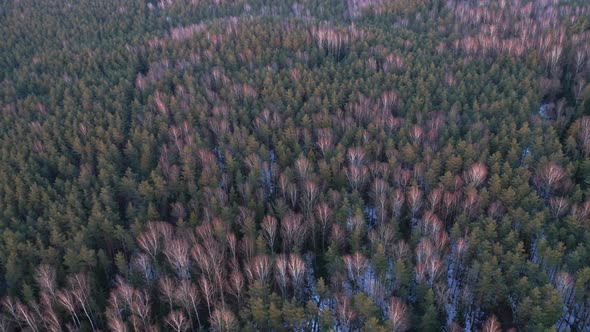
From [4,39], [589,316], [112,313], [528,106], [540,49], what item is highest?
[4,39]

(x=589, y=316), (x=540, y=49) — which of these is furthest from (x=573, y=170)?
(x=540, y=49)

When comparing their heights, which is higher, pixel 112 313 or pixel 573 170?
pixel 573 170

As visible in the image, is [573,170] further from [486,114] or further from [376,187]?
[376,187]

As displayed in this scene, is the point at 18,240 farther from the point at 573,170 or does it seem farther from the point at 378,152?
the point at 573,170

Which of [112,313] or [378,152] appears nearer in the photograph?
[112,313]

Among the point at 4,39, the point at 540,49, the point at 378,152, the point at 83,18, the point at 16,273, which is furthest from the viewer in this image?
the point at 83,18

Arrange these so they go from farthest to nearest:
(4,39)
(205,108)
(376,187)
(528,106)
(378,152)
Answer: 1. (4,39)
2. (205,108)
3. (528,106)
4. (378,152)
5. (376,187)

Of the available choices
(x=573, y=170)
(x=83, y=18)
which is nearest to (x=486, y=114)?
(x=573, y=170)
